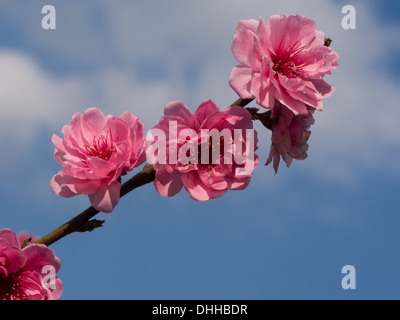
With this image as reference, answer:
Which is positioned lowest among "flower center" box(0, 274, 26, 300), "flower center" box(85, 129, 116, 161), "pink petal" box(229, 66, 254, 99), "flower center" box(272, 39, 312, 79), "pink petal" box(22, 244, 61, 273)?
"flower center" box(0, 274, 26, 300)

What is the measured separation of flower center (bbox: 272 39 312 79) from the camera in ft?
7.53

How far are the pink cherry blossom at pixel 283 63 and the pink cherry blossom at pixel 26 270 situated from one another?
101 cm

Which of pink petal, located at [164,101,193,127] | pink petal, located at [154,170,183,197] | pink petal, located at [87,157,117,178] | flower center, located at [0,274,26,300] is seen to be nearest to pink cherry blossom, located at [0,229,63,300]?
flower center, located at [0,274,26,300]

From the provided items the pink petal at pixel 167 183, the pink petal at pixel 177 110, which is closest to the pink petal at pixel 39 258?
the pink petal at pixel 167 183

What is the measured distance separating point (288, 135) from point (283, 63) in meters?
0.32

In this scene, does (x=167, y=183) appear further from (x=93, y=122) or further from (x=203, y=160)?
(x=93, y=122)

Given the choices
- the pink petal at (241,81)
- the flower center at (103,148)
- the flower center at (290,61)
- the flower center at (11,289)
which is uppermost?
the flower center at (290,61)

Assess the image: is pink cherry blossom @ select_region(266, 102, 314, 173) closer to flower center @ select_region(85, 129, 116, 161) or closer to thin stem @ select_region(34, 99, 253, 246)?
thin stem @ select_region(34, 99, 253, 246)

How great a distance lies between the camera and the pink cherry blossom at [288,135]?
7.23 feet

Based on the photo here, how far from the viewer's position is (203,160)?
2.21 m

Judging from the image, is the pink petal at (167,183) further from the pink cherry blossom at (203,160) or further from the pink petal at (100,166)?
the pink petal at (100,166)

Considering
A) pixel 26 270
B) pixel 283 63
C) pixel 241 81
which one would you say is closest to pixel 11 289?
A: pixel 26 270

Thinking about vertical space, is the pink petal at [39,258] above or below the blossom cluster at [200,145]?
below
